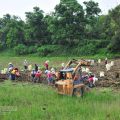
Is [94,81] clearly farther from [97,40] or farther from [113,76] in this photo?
[97,40]

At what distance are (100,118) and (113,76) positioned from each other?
14.2 m

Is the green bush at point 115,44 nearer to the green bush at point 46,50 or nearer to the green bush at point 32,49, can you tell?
the green bush at point 46,50

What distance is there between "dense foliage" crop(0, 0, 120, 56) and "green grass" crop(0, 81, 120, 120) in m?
32.5

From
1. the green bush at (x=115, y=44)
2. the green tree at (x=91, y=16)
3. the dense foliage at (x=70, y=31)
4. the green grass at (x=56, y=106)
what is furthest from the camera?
the green tree at (x=91, y=16)

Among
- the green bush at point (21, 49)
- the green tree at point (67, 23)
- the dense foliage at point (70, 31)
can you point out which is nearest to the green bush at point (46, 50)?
the dense foliage at point (70, 31)

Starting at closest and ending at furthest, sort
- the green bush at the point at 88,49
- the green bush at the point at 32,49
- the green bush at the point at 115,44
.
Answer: the green bush at the point at 115,44, the green bush at the point at 88,49, the green bush at the point at 32,49

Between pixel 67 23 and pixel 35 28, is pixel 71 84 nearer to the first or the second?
pixel 67 23

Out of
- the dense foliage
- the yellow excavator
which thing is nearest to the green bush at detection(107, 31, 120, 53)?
the dense foliage

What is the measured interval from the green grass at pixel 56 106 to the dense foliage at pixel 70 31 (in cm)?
3254

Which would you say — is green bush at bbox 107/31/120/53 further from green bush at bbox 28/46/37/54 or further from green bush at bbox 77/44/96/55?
green bush at bbox 28/46/37/54

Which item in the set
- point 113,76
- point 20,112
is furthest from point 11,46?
point 20,112

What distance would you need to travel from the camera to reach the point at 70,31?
51.5 meters

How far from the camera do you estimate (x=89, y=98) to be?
1577 centimetres

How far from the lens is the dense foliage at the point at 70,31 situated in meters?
51.3
